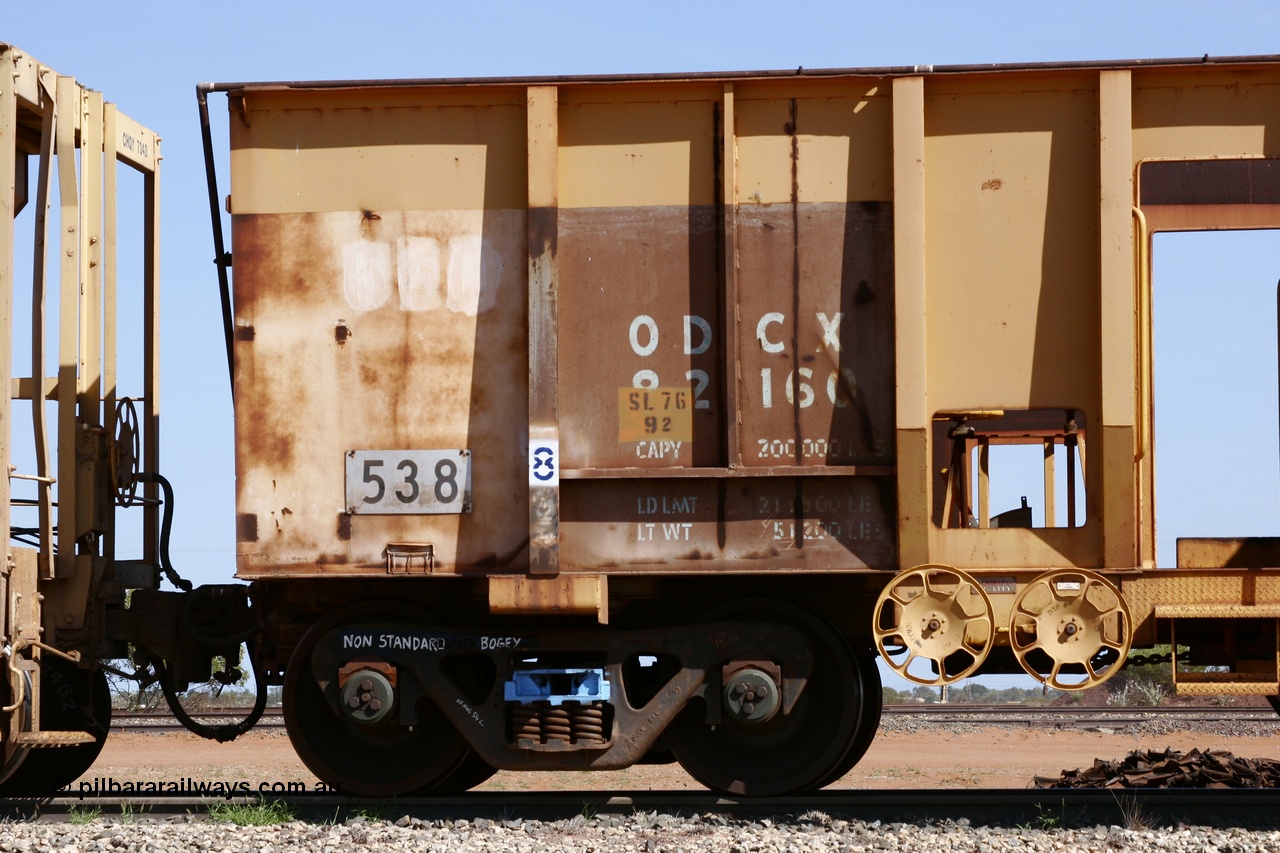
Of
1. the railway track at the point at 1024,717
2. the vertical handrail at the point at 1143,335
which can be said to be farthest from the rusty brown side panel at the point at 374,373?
the railway track at the point at 1024,717

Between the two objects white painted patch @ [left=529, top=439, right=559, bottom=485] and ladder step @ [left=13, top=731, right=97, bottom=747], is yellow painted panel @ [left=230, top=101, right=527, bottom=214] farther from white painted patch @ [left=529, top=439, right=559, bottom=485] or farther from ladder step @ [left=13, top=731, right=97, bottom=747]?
ladder step @ [left=13, top=731, right=97, bottom=747]

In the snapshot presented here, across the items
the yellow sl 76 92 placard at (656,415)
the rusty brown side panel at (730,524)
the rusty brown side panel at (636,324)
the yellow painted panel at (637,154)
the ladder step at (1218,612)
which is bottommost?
the ladder step at (1218,612)

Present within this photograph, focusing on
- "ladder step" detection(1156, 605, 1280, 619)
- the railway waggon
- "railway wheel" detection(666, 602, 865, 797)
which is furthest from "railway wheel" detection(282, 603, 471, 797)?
"ladder step" detection(1156, 605, 1280, 619)

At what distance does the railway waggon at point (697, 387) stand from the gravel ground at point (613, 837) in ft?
1.62

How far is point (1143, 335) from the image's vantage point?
7531 mm

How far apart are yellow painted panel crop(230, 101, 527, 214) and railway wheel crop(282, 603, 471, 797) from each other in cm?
A: 235

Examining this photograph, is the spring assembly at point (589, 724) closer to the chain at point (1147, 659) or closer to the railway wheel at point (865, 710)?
the railway wheel at point (865, 710)

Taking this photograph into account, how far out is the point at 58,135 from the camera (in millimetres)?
8305

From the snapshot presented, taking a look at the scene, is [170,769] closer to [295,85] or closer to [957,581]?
[295,85]

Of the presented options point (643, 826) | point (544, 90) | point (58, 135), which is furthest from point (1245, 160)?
point (58, 135)

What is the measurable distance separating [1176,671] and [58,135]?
7.10 m

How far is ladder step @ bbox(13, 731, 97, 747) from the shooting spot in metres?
7.66

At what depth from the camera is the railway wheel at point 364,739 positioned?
8.05 m

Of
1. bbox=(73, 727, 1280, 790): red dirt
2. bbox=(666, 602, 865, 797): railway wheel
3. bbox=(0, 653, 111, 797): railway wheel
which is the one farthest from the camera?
bbox=(73, 727, 1280, 790): red dirt
